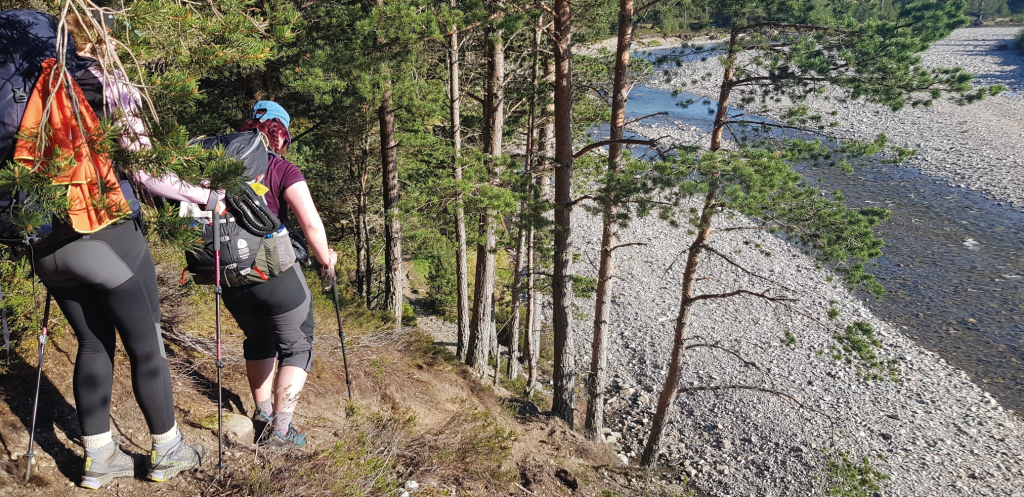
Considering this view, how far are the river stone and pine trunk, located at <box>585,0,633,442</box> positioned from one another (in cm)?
438

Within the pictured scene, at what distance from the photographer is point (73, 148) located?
1.89m

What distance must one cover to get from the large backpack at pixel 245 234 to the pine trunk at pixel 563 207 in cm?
461

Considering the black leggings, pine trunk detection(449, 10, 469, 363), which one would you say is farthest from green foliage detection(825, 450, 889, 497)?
the black leggings

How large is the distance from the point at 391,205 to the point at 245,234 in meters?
7.12

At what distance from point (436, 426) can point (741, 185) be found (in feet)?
12.6

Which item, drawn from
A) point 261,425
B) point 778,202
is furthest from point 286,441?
point 778,202

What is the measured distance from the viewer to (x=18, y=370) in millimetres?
3373

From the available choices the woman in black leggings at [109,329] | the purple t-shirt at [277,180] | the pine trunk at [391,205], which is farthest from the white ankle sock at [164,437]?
the pine trunk at [391,205]

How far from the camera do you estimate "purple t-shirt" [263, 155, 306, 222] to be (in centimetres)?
290

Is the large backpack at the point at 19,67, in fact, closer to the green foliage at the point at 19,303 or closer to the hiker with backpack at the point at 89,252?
the hiker with backpack at the point at 89,252

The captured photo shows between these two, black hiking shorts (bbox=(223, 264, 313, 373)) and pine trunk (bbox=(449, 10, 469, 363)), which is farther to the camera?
pine trunk (bbox=(449, 10, 469, 363))

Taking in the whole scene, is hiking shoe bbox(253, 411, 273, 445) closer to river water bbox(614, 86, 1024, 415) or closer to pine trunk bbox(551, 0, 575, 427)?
pine trunk bbox(551, 0, 575, 427)

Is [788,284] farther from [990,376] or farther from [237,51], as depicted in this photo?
[237,51]

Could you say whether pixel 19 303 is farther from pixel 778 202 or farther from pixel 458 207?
pixel 778 202
